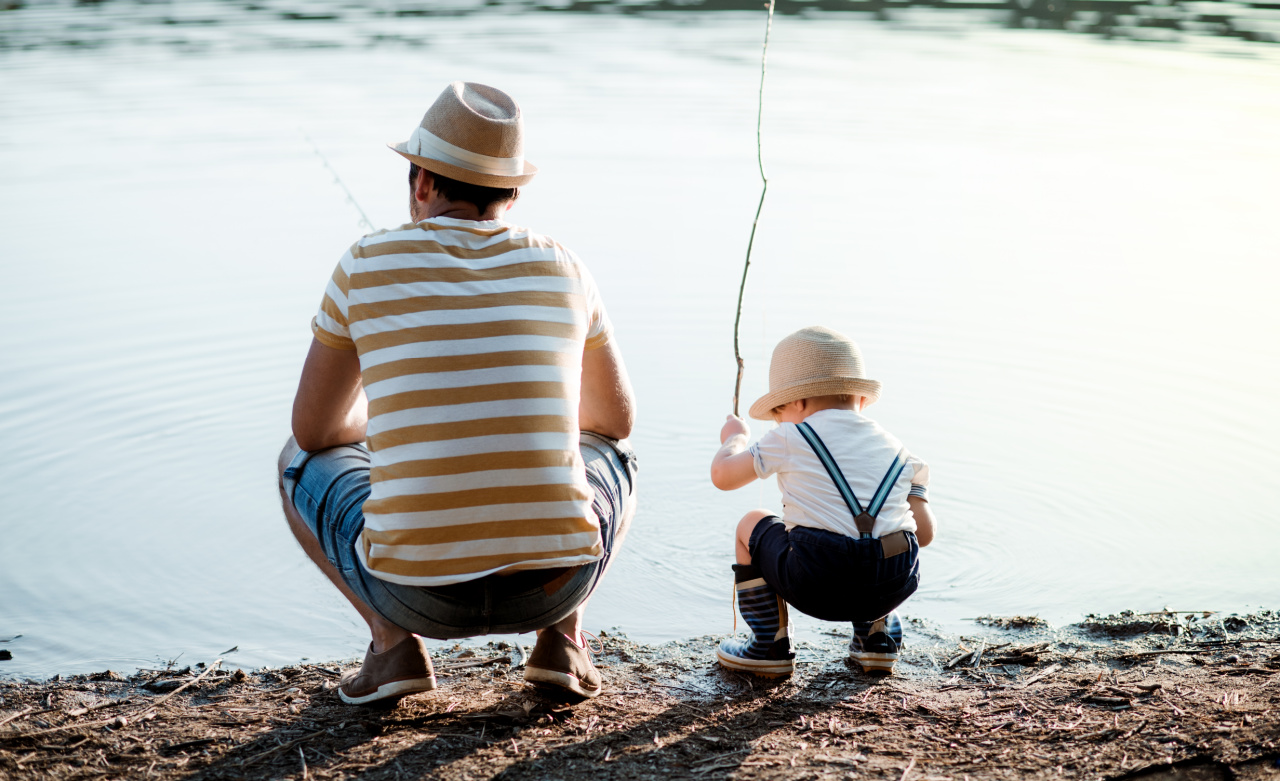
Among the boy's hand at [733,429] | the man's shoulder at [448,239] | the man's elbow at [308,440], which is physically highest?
the man's shoulder at [448,239]

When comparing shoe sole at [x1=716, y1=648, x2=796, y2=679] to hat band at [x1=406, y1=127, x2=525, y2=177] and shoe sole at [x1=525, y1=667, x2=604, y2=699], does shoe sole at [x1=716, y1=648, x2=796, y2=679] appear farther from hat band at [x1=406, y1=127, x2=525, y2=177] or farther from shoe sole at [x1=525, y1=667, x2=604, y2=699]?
hat band at [x1=406, y1=127, x2=525, y2=177]

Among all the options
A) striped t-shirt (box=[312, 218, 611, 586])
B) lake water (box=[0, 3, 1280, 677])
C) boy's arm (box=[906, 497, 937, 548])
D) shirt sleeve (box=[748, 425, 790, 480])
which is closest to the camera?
striped t-shirt (box=[312, 218, 611, 586])

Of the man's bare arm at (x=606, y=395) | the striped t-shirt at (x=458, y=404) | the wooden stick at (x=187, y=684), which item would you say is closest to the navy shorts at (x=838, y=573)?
the man's bare arm at (x=606, y=395)

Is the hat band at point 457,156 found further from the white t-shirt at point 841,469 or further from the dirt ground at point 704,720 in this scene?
the dirt ground at point 704,720

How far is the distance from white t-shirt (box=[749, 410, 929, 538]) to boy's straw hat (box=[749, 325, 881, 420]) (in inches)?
2.1

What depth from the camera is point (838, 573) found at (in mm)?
2428

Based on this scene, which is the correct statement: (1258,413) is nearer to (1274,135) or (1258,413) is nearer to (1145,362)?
(1145,362)

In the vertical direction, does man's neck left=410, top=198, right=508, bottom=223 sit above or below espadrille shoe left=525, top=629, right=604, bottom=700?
above

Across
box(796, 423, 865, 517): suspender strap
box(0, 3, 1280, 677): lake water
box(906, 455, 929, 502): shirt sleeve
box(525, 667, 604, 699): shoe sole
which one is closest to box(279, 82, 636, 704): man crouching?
box(525, 667, 604, 699): shoe sole

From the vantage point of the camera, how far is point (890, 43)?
14000mm

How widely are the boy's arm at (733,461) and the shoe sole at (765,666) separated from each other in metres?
0.38

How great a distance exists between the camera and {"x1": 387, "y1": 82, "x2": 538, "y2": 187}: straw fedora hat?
227 cm

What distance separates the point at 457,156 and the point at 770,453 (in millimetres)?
843

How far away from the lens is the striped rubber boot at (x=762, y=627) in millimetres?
2627
